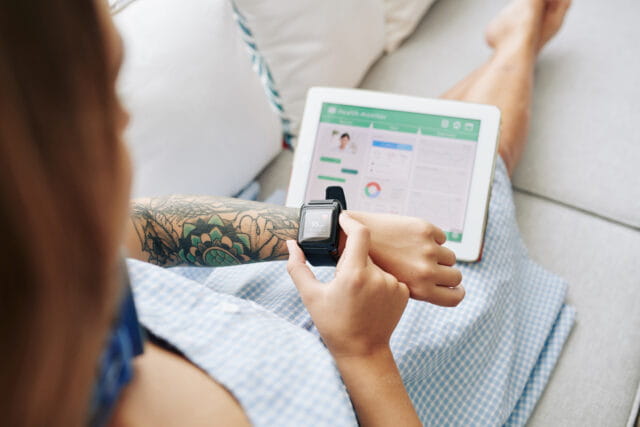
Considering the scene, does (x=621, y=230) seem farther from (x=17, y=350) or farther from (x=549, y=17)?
(x=17, y=350)

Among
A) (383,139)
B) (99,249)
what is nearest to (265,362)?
(99,249)

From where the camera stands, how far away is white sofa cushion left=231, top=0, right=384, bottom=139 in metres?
1.04

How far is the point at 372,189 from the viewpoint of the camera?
924 millimetres

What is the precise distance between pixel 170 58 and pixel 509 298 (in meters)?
0.76

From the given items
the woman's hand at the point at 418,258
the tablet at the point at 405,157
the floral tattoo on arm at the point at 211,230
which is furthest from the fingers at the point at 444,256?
the floral tattoo on arm at the point at 211,230

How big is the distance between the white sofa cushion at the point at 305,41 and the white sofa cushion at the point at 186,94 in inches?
2.7

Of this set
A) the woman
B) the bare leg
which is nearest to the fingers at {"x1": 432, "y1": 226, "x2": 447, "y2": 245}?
the bare leg

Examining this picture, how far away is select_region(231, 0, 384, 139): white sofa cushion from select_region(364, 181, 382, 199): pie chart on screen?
352 mm

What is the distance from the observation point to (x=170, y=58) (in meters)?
0.89

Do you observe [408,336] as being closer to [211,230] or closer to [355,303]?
[355,303]

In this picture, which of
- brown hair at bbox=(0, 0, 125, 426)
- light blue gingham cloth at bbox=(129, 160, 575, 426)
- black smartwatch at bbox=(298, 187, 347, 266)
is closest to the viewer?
brown hair at bbox=(0, 0, 125, 426)

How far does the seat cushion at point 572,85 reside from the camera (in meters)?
1.14

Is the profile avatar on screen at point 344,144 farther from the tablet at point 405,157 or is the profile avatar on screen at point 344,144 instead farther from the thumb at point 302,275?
the thumb at point 302,275

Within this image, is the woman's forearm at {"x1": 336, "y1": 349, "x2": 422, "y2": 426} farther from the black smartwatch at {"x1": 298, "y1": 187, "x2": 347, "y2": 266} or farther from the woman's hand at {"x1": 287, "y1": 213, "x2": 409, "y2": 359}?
the black smartwatch at {"x1": 298, "y1": 187, "x2": 347, "y2": 266}
